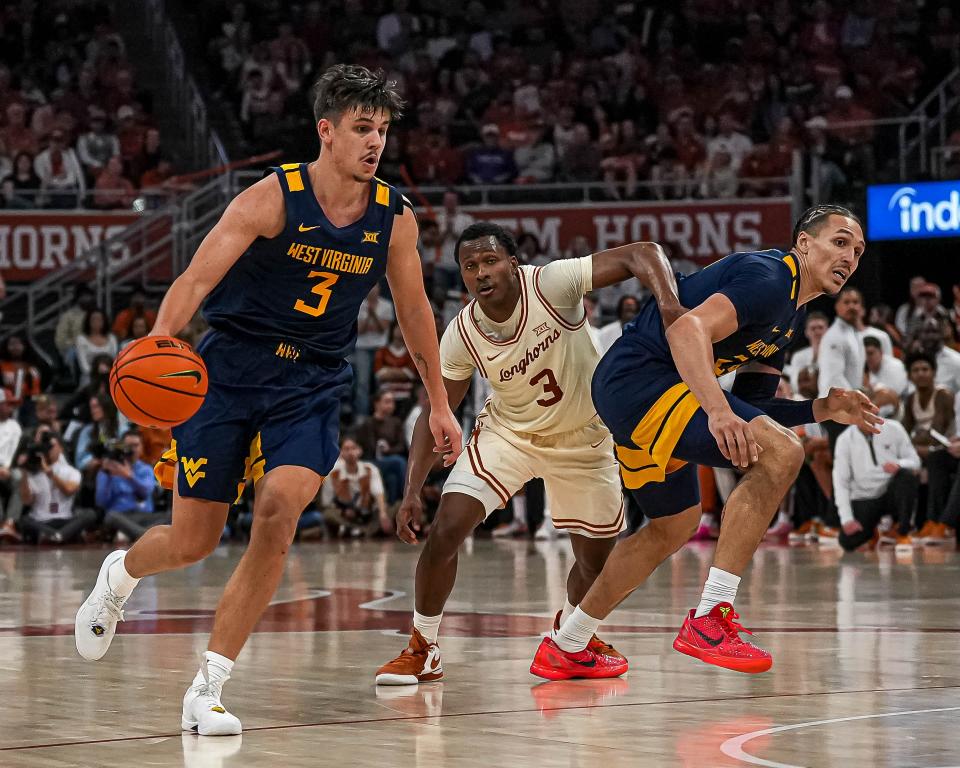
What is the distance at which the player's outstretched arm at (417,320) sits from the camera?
5523 millimetres

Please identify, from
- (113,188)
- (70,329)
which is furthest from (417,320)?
(113,188)

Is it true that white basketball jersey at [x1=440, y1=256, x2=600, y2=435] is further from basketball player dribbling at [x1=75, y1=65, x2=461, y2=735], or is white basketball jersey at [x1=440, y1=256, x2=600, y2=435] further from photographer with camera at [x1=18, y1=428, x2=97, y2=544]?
photographer with camera at [x1=18, y1=428, x2=97, y2=544]

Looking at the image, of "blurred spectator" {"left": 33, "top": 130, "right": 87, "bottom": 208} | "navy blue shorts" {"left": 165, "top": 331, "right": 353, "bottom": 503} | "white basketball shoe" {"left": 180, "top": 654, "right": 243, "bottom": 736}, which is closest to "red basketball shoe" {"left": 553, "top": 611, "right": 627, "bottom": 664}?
"navy blue shorts" {"left": 165, "top": 331, "right": 353, "bottom": 503}

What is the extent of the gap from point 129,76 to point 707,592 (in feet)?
61.2

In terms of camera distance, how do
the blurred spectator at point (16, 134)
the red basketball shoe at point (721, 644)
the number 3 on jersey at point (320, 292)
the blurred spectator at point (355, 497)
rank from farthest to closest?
the blurred spectator at point (16, 134), the blurred spectator at point (355, 497), the red basketball shoe at point (721, 644), the number 3 on jersey at point (320, 292)

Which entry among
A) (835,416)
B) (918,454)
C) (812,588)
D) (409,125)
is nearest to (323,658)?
(835,416)

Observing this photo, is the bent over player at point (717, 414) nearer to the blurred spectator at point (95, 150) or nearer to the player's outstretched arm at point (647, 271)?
the player's outstretched arm at point (647, 271)

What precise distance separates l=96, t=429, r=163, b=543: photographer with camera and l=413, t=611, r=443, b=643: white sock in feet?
31.5

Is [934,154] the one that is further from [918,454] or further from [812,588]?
[812,588]

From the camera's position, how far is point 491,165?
20.6 meters

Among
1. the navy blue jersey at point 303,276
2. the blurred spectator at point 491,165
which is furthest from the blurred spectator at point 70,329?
the navy blue jersey at point 303,276

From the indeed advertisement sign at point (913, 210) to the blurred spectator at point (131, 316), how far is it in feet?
25.9

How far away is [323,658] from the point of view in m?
6.62

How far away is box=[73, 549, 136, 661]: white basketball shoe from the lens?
19.2ft
